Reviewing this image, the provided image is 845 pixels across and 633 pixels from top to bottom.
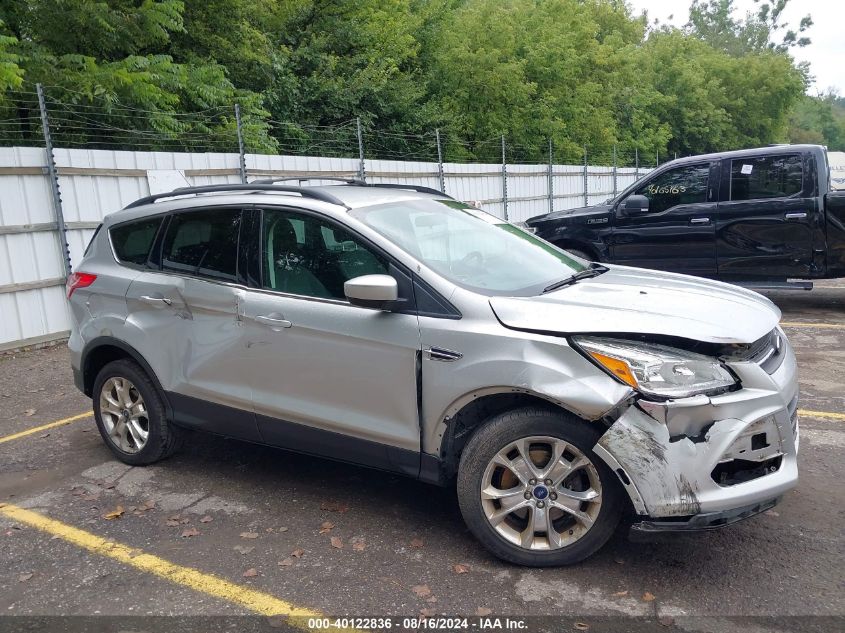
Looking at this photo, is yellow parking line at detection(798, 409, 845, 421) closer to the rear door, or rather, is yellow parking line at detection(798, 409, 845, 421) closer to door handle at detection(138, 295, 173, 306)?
the rear door

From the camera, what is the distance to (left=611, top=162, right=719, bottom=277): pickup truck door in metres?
9.57

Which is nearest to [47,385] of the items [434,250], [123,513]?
[123,513]

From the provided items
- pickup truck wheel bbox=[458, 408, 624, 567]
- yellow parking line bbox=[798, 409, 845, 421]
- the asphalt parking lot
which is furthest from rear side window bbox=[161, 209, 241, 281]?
yellow parking line bbox=[798, 409, 845, 421]

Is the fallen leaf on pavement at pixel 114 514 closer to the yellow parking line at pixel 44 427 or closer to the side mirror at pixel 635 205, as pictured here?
the yellow parking line at pixel 44 427

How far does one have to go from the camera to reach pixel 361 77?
763 inches

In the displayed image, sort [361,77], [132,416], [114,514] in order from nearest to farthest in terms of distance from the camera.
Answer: [114,514], [132,416], [361,77]

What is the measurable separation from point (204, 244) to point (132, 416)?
128 centimetres

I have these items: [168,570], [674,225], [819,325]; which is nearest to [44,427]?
[168,570]

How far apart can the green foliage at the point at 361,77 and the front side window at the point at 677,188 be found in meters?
6.20

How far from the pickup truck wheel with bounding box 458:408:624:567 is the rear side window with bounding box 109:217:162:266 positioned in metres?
2.62

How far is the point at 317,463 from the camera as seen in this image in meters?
4.96

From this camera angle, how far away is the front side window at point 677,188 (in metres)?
9.64

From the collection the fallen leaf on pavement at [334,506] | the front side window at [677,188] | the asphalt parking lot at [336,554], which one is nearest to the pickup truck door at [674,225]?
the front side window at [677,188]

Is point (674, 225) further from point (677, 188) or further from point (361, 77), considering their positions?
point (361, 77)
